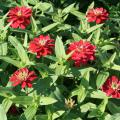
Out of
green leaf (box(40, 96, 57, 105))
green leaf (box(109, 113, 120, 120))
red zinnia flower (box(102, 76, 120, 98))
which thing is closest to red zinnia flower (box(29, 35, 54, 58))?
green leaf (box(40, 96, 57, 105))

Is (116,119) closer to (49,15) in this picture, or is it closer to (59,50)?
(59,50)

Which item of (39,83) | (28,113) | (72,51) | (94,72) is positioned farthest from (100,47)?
(28,113)

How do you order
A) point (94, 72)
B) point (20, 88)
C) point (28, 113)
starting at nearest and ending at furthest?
point (28, 113)
point (20, 88)
point (94, 72)

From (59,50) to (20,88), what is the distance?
321mm

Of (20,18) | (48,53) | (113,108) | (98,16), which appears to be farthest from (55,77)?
(98,16)

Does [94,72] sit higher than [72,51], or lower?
lower

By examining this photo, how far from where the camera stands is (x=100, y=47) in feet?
8.78

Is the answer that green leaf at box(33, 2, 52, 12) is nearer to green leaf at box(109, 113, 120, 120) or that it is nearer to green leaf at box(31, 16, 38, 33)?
green leaf at box(31, 16, 38, 33)

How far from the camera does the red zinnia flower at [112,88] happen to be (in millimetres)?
2215

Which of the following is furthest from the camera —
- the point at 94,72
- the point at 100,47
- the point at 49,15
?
the point at 49,15

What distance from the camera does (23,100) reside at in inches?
84.0

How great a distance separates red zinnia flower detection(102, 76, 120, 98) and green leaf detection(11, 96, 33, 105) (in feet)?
1.38

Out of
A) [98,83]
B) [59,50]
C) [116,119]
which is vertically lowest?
[116,119]

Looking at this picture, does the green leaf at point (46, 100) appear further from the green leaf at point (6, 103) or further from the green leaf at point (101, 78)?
the green leaf at point (101, 78)
